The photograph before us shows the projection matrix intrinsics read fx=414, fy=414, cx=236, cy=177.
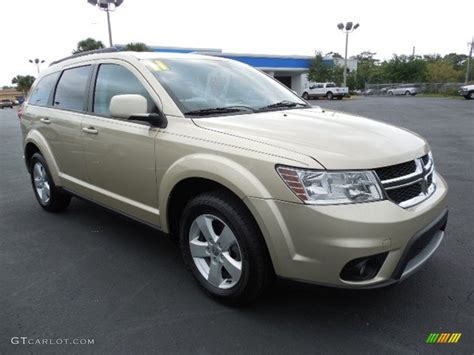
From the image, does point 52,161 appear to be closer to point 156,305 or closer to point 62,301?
point 62,301

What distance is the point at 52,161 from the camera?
458cm

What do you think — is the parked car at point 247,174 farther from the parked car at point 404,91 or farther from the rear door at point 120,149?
the parked car at point 404,91

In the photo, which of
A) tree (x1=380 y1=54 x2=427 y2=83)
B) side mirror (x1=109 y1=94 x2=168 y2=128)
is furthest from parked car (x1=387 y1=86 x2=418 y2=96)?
side mirror (x1=109 y1=94 x2=168 y2=128)

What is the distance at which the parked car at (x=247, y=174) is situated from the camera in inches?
92.0

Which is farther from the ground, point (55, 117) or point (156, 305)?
point (55, 117)

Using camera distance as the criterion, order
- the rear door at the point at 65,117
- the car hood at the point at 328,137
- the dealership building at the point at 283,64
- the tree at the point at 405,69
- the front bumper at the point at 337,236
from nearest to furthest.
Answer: the front bumper at the point at 337,236
the car hood at the point at 328,137
the rear door at the point at 65,117
the dealership building at the point at 283,64
the tree at the point at 405,69

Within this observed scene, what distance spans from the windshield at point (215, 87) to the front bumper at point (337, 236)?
3.53ft

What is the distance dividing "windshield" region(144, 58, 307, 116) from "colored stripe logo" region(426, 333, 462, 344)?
202 centimetres

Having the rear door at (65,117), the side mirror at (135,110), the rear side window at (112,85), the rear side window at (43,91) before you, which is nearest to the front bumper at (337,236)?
the side mirror at (135,110)

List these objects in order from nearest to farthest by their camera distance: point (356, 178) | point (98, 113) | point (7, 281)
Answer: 1. point (356, 178)
2. point (7, 281)
3. point (98, 113)

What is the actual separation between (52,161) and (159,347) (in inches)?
113

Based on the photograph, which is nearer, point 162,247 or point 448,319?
point 448,319

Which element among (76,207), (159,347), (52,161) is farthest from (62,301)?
(76,207)

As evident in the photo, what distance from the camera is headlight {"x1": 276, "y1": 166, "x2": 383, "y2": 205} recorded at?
232 centimetres
